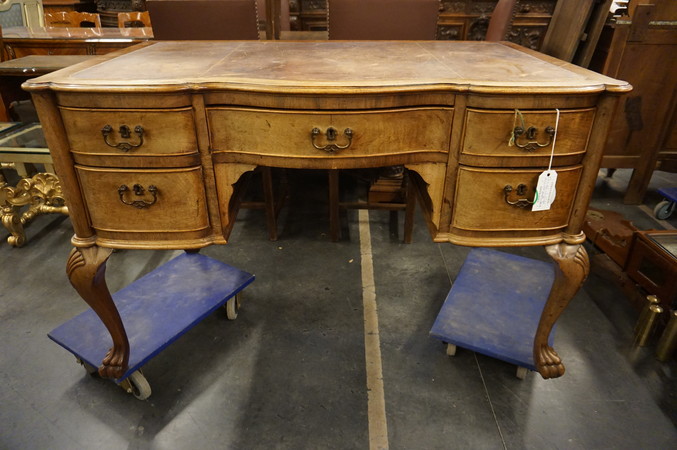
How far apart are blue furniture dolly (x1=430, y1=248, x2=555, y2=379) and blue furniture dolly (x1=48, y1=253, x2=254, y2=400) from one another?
880 millimetres

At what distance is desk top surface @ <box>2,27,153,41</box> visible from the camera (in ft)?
11.6

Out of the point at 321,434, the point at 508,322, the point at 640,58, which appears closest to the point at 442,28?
the point at 640,58

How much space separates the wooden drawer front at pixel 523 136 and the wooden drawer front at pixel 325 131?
7 cm

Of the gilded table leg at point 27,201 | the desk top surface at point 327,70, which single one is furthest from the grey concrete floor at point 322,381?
the desk top surface at point 327,70

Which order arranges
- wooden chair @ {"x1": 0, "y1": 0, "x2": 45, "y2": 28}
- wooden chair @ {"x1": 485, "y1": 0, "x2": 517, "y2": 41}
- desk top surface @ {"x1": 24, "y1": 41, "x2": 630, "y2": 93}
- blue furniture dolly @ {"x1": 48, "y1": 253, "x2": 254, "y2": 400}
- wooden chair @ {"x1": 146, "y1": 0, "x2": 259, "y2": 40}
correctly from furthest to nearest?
1. wooden chair @ {"x1": 0, "y1": 0, "x2": 45, "y2": 28}
2. wooden chair @ {"x1": 485, "y1": 0, "x2": 517, "y2": 41}
3. wooden chair @ {"x1": 146, "y1": 0, "x2": 259, "y2": 40}
4. blue furniture dolly @ {"x1": 48, "y1": 253, "x2": 254, "y2": 400}
5. desk top surface @ {"x1": 24, "y1": 41, "x2": 630, "y2": 93}

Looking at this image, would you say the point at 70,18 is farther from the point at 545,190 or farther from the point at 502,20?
the point at 545,190

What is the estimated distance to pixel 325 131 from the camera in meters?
1.13

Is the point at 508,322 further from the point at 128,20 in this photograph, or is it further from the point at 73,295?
the point at 128,20

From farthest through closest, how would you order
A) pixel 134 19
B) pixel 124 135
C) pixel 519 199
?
pixel 134 19 < pixel 519 199 < pixel 124 135

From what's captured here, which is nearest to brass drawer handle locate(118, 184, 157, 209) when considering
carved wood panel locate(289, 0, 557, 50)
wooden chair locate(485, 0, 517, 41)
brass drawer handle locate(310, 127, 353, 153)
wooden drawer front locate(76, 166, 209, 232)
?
wooden drawer front locate(76, 166, 209, 232)

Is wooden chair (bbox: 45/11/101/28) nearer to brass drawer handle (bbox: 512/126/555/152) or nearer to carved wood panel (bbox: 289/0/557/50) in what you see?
carved wood panel (bbox: 289/0/557/50)

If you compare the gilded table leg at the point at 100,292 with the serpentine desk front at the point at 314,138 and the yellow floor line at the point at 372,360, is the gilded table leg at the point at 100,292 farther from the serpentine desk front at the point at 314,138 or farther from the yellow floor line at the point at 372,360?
the yellow floor line at the point at 372,360

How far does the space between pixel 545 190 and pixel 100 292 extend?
1302mm

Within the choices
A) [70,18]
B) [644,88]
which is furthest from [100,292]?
[70,18]
